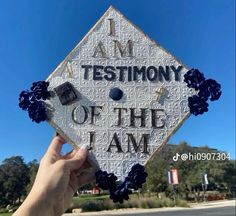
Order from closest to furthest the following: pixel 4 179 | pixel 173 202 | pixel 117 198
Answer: pixel 117 198, pixel 173 202, pixel 4 179

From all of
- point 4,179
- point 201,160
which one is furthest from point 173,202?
point 4,179

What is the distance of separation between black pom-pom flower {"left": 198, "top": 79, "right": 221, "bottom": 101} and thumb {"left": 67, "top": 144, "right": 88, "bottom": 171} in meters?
0.81

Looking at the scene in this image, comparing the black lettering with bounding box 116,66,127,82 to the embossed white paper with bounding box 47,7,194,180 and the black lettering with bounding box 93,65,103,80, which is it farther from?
the black lettering with bounding box 93,65,103,80

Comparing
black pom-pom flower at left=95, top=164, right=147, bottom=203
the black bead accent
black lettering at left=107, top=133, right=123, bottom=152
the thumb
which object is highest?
the black bead accent

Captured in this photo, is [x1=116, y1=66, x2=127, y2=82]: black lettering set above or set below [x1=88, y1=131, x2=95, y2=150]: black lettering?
above

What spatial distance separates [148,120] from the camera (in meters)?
2.55

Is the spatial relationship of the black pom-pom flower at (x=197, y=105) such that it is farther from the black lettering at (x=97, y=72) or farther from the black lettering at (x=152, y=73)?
the black lettering at (x=97, y=72)

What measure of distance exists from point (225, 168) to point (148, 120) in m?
51.2

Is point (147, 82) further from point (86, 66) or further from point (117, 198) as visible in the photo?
point (117, 198)

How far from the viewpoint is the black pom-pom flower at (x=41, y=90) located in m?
2.50

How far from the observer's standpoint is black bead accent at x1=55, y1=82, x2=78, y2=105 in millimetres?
2521

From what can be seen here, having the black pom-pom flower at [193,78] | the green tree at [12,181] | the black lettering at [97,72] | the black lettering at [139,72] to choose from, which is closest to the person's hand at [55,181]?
the black lettering at [97,72]

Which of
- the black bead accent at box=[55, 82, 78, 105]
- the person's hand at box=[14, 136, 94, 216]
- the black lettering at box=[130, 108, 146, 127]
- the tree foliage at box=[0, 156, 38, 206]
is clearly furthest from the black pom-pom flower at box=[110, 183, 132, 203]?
the tree foliage at box=[0, 156, 38, 206]

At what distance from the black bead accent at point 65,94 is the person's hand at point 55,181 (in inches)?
8.9
